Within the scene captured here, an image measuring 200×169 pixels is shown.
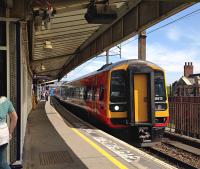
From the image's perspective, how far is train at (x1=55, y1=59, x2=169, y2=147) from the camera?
492 inches

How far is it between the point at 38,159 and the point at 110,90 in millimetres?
5000

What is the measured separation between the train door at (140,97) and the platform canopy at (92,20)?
1.61 metres

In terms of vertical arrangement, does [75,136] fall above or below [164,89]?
below

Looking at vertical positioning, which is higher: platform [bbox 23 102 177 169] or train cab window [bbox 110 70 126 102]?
train cab window [bbox 110 70 126 102]

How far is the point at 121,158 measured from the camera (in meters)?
8.41

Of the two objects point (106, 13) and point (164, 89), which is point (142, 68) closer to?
point (164, 89)

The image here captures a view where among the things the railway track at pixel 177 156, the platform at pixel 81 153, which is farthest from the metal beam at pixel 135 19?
the railway track at pixel 177 156

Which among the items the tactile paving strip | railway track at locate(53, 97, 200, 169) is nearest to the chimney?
railway track at locate(53, 97, 200, 169)

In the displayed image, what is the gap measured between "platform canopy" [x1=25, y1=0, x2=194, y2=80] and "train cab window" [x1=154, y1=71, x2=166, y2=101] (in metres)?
1.64

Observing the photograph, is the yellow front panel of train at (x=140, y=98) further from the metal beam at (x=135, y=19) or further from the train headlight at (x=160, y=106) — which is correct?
the metal beam at (x=135, y=19)

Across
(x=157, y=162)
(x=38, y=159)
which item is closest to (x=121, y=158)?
(x=157, y=162)

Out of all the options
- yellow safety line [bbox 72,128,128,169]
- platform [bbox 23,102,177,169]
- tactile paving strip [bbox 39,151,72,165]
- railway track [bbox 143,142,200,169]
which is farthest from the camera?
railway track [bbox 143,142,200,169]

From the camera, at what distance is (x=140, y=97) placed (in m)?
12.7

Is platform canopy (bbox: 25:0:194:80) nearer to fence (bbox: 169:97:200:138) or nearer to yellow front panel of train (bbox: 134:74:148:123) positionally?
yellow front panel of train (bbox: 134:74:148:123)
